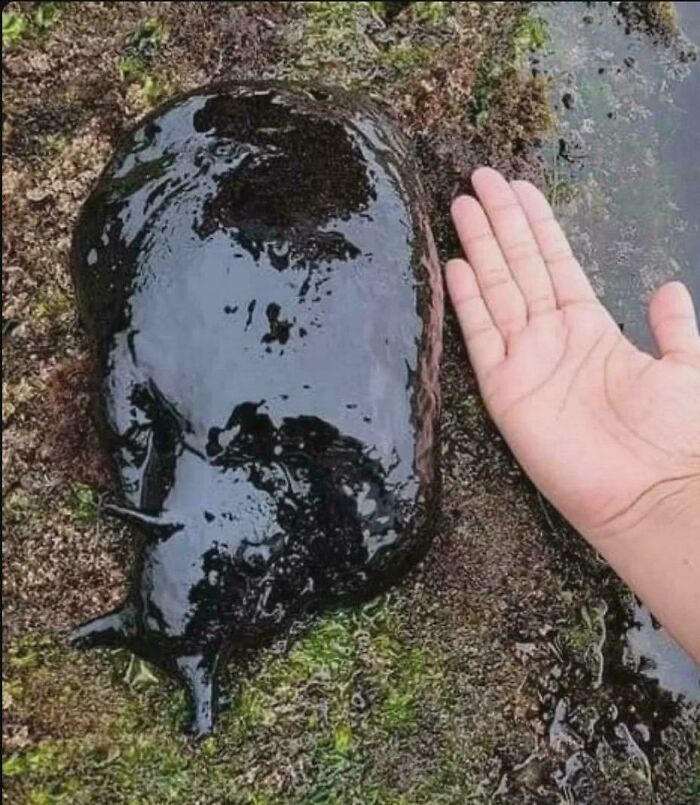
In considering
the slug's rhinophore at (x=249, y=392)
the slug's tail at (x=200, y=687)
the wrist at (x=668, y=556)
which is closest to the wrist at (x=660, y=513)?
the wrist at (x=668, y=556)

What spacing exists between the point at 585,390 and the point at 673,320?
12.5 inches

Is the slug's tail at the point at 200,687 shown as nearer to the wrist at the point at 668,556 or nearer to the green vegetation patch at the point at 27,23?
the wrist at the point at 668,556

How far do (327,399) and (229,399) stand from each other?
0.77 feet

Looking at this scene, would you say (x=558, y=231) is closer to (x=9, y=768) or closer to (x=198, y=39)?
(x=198, y=39)

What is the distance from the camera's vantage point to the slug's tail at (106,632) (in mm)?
3027

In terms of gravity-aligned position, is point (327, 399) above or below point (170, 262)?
below

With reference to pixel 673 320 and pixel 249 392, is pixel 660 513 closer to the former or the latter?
pixel 673 320

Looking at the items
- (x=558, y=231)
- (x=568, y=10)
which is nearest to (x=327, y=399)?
(x=558, y=231)

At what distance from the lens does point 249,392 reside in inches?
115

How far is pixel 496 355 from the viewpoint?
10.6ft

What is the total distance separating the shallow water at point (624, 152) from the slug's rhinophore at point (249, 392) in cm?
74

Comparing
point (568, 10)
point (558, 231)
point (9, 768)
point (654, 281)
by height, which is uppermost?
point (568, 10)

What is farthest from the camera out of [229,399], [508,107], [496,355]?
[508,107]

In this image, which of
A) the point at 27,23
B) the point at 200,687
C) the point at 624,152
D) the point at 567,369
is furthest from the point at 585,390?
the point at 27,23
